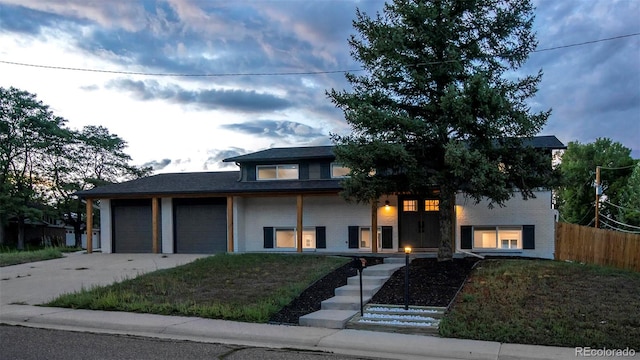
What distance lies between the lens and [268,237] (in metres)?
20.3

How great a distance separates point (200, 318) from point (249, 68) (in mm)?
9135

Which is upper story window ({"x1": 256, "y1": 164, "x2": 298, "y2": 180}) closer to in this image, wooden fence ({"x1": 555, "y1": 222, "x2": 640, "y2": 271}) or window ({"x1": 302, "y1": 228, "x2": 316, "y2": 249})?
window ({"x1": 302, "y1": 228, "x2": 316, "y2": 249})

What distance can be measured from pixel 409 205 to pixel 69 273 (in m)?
11.8

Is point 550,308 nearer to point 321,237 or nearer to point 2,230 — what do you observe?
point 321,237

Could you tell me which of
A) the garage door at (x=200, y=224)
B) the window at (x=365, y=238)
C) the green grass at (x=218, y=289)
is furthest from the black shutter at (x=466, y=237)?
the garage door at (x=200, y=224)

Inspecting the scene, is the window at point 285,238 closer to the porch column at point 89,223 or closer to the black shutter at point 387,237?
the black shutter at point 387,237

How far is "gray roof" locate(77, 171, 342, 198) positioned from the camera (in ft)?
62.4

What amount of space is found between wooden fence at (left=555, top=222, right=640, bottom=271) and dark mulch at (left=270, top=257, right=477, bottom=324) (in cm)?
397

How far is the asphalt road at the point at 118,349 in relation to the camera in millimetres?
7012

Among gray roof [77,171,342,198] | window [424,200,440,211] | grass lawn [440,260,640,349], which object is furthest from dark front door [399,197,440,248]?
grass lawn [440,260,640,349]

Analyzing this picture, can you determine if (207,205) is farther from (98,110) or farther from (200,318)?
(200,318)

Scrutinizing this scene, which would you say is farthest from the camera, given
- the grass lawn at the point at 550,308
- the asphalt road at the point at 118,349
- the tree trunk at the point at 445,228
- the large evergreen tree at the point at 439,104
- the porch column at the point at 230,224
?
the porch column at the point at 230,224

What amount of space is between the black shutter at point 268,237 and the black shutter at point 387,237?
14.7 ft

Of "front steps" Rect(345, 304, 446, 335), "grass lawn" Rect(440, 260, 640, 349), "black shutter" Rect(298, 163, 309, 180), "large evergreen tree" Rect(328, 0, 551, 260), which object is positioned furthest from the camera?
"black shutter" Rect(298, 163, 309, 180)
